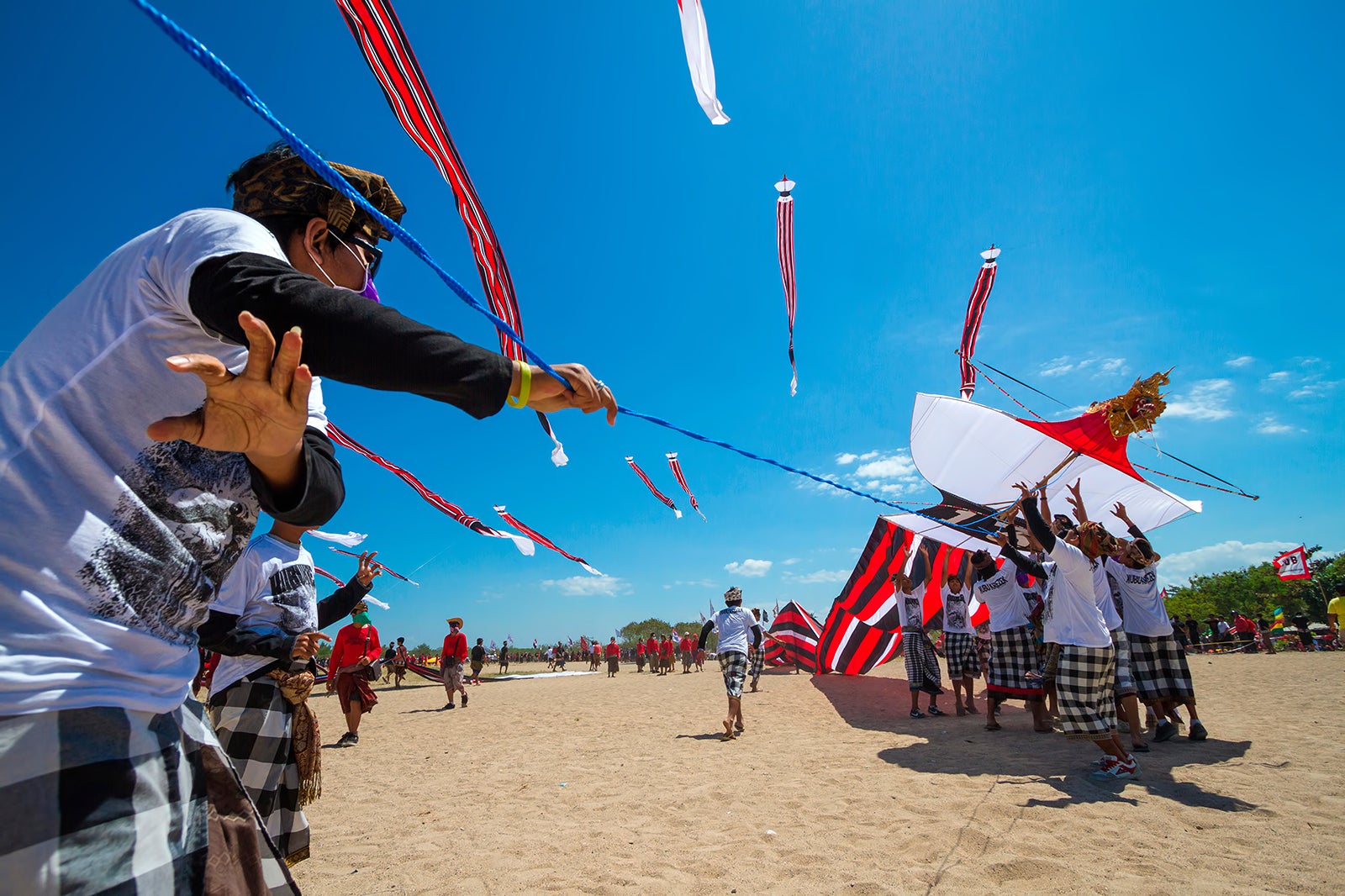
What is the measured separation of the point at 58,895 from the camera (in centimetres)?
75

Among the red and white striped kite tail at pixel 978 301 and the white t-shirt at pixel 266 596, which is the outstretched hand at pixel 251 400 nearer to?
the white t-shirt at pixel 266 596

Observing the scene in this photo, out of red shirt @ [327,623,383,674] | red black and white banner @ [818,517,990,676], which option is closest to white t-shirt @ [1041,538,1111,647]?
red black and white banner @ [818,517,990,676]

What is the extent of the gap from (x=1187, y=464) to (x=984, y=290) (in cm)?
459

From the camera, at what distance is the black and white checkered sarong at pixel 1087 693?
4969 mm

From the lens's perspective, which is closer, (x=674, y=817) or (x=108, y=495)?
(x=108, y=495)

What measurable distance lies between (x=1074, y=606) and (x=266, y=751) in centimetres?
567

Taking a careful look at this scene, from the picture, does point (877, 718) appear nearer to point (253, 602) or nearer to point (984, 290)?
point (984, 290)

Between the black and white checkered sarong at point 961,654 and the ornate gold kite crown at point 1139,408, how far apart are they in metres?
3.62

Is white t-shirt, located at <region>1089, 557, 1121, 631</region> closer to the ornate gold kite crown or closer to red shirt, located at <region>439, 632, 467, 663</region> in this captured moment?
the ornate gold kite crown

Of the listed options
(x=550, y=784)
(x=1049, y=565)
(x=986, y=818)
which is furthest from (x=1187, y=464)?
(x=550, y=784)

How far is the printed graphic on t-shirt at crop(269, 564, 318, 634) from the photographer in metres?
2.83

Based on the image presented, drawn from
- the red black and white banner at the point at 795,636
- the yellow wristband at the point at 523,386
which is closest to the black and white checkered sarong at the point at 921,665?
the red black and white banner at the point at 795,636

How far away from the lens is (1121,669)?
20.5ft

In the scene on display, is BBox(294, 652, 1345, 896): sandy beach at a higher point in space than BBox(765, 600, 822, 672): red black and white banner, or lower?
lower
